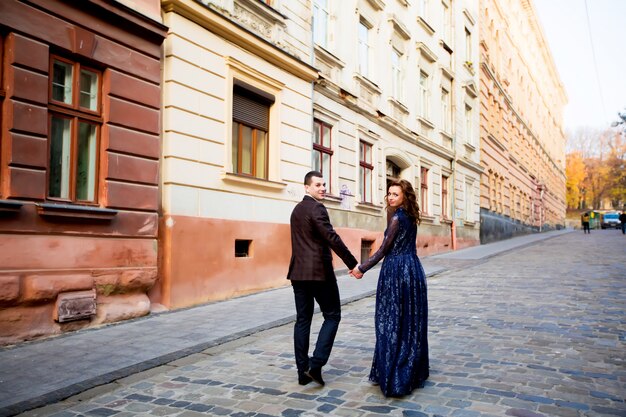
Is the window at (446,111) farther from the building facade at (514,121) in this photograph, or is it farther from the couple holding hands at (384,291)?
the couple holding hands at (384,291)

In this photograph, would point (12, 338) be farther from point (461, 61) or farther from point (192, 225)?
point (461, 61)

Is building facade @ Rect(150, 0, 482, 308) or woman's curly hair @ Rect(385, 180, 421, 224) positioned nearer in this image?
woman's curly hair @ Rect(385, 180, 421, 224)

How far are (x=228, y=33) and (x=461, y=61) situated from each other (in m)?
17.7

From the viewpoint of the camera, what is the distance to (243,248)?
11031 millimetres

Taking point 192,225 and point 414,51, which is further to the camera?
point 414,51

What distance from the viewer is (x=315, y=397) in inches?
184

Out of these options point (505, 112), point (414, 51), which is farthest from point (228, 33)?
point (505, 112)

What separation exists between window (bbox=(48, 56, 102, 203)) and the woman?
4.70m

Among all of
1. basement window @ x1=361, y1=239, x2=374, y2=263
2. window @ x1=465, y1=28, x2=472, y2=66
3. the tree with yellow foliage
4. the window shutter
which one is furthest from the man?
the tree with yellow foliage

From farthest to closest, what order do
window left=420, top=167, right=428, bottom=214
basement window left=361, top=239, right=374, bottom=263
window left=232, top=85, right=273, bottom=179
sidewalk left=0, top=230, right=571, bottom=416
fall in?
window left=420, top=167, right=428, bottom=214 → basement window left=361, top=239, right=374, bottom=263 → window left=232, top=85, right=273, bottom=179 → sidewalk left=0, top=230, right=571, bottom=416

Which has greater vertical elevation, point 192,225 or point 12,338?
point 192,225

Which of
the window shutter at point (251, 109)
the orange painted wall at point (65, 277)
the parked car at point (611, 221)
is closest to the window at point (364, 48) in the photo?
the window shutter at point (251, 109)

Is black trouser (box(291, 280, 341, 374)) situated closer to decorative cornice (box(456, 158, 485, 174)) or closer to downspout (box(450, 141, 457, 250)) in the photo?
downspout (box(450, 141, 457, 250))

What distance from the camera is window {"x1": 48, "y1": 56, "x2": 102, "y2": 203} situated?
294 inches
